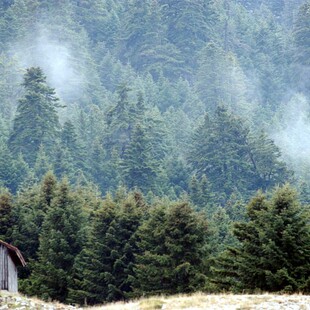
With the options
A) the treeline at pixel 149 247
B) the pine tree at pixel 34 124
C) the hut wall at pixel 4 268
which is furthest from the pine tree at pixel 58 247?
the pine tree at pixel 34 124

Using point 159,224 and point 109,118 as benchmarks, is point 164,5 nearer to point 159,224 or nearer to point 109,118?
point 109,118

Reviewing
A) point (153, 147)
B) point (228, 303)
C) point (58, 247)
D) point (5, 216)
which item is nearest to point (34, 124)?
point (153, 147)

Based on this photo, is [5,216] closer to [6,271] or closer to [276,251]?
[6,271]

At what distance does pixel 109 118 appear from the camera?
104 m

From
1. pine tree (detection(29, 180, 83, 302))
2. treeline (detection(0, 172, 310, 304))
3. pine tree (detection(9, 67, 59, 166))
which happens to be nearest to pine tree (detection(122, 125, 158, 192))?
pine tree (detection(9, 67, 59, 166))

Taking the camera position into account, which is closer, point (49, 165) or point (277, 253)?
point (277, 253)

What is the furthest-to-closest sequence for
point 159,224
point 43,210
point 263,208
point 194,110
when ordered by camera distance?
point 194,110 → point 43,210 → point 159,224 → point 263,208

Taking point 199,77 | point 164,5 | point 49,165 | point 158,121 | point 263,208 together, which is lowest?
point 263,208

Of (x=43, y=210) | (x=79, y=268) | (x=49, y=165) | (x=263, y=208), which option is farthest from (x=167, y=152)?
(x=263, y=208)

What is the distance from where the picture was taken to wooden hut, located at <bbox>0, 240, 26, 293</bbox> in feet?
133

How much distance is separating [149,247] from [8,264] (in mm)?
9340

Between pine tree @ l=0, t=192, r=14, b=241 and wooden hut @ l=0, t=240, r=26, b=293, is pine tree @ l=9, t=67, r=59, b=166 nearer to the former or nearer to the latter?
pine tree @ l=0, t=192, r=14, b=241

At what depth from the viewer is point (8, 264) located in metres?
41.2

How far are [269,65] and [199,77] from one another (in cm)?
2761
